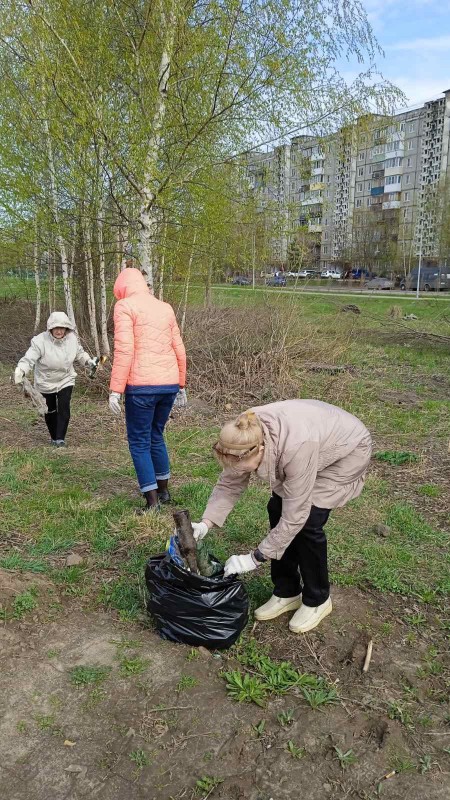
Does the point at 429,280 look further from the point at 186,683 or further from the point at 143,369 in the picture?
the point at 186,683

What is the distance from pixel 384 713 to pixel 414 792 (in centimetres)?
36

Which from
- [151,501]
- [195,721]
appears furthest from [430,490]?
[195,721]

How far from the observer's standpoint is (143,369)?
4.12 meters

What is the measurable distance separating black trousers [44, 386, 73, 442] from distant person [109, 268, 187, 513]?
1912 mm

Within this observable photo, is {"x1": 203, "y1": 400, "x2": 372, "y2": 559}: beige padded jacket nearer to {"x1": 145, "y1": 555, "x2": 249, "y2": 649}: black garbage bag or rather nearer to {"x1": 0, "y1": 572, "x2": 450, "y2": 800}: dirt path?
{"x1": 145, "y1": 555, "x2": 249, "y2": 649}: black garbage bag

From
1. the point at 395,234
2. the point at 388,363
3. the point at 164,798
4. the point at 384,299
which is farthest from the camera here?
the point at 395,234

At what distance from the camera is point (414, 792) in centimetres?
212

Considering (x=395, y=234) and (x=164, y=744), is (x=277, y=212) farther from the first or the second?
(x=395, y=234)

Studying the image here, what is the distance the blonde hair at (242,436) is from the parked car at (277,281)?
9.28m

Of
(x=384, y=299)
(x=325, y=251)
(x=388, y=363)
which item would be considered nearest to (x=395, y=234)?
(x=325, y=251)

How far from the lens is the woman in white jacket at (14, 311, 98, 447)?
5773 millimetres

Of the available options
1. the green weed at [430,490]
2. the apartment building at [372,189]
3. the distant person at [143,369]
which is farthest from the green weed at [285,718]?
the apartment building at [372,189]

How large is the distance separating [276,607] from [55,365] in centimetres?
367

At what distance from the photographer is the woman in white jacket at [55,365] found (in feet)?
18.9
